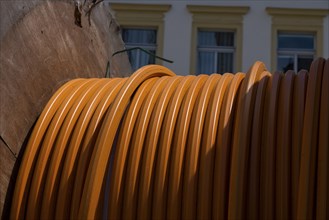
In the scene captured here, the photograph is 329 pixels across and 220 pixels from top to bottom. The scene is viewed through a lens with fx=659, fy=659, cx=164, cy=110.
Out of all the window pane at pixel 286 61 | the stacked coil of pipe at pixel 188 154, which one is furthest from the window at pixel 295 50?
the stacked coil of pipe at pixel 188 154

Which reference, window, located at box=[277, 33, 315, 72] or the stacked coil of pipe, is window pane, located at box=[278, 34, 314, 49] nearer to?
window, located at box=[277, 33, 315, 72]

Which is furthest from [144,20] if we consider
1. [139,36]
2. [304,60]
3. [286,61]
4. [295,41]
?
[304,60]

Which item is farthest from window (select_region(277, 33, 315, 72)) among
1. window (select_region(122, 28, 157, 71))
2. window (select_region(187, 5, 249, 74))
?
window (select_region(122, 28, 157, 71))

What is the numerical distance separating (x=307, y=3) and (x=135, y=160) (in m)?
9.43

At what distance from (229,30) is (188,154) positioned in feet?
30.0

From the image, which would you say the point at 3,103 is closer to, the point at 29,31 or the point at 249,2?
the point at 29,31

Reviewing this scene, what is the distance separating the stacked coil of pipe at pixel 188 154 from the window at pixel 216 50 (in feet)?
28.3

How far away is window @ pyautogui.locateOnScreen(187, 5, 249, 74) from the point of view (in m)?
11.1

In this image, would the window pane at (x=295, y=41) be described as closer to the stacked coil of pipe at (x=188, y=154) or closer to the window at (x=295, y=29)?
the window at (x=295, y=29)

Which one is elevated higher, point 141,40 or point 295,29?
point 295,29

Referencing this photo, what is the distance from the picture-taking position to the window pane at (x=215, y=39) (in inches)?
444

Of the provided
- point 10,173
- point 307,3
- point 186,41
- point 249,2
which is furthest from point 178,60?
point 10,173

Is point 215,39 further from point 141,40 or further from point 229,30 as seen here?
point 141,40

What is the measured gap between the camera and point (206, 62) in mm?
11219
